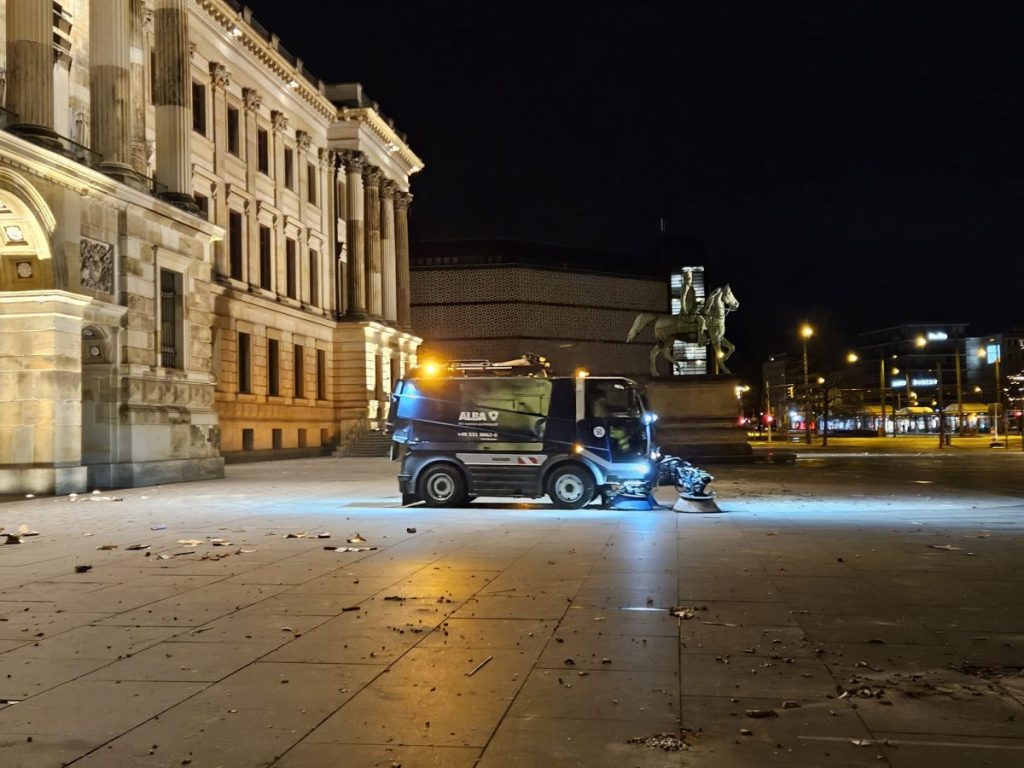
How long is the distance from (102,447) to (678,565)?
19994mm

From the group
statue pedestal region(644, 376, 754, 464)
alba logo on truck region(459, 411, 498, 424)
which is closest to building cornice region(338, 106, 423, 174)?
statue pedestal region(644, 376, 754, 464)

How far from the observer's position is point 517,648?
277 inches

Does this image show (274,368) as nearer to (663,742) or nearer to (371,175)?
(371,175)

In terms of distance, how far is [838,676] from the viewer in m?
6.20

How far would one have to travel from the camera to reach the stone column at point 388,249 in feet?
211

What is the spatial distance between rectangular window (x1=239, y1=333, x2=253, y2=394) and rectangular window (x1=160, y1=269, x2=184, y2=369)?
1651cm

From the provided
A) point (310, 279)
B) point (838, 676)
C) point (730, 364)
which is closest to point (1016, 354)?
point (730, 364)

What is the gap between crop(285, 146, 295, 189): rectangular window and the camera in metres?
52.8

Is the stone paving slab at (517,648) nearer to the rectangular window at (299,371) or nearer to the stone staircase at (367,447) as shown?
the stone staircase at (367,447)

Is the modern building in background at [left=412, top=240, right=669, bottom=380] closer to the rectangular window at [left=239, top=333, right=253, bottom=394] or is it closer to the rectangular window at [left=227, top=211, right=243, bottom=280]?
the rectangular window at [left=227, top=211, right=243, bottom=280]

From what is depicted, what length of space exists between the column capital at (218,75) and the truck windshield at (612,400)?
3211 centimetres

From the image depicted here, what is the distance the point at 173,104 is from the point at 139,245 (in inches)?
249

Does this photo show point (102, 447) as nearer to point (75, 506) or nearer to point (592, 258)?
point (75, 506)

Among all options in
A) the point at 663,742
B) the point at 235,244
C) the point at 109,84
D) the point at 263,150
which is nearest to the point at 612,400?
the point at 663,742
